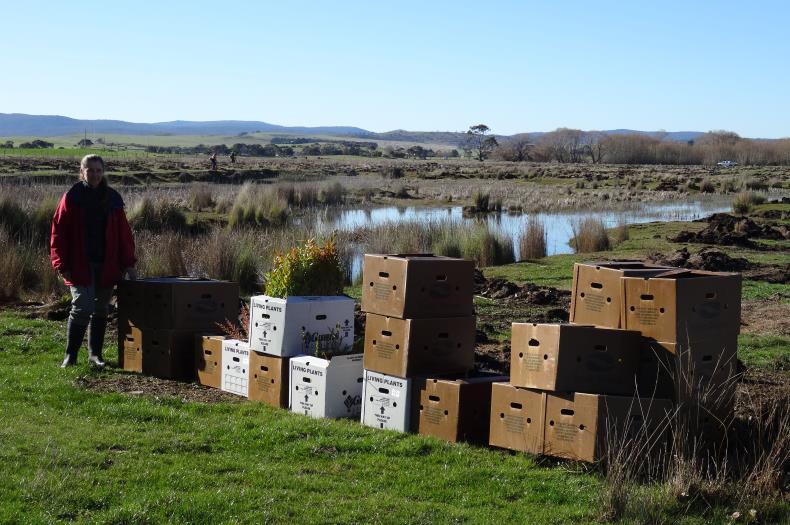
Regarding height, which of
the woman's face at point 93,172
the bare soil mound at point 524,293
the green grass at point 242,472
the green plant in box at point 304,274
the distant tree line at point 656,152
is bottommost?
the green grass at point 242,472

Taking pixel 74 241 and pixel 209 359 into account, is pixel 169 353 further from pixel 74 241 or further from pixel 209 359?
pixel 74 241

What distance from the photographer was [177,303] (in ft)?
34.1

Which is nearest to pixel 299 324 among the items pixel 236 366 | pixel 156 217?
pixel 236 366

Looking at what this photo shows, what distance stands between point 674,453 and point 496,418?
4.39 ft

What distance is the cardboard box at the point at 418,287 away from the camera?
8.31m

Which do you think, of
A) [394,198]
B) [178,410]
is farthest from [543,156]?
[178,410]

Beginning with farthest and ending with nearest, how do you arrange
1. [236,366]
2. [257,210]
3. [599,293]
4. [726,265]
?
[257,210] < [726,265] < [236,366] < [599,293]

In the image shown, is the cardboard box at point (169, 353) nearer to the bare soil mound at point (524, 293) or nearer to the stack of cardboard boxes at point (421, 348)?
the stack of cardboard boxes at point (421, 348)

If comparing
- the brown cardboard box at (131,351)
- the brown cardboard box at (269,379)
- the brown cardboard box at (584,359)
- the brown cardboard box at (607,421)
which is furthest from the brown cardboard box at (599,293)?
the brown cardboard box at (131,351)

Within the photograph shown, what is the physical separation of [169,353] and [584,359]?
4.58 metres

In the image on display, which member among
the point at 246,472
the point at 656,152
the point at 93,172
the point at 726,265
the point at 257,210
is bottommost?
the point at 246,472

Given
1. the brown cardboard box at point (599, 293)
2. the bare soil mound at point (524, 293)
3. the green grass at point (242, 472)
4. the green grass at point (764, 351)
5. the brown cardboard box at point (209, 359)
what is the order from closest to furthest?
the green grass at point (242, 472) < the brown cardboard box at point (599, 293) < the brown cardboard box at point (209, 359) < the green grass at point (764, 351) < the bare soil mound at point (524, 293)

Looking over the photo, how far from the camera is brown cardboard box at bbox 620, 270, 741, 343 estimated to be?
736cm

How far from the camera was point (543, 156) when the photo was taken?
439 ft
